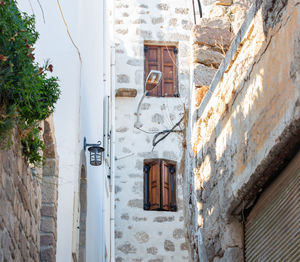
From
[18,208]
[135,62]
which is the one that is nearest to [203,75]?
[18,208]

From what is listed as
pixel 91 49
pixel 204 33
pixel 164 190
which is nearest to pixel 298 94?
pixel 204 33

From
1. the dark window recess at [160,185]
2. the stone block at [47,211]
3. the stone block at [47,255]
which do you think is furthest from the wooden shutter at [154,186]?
the stone block at [47,255]

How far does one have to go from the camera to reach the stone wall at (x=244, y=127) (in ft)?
15.4

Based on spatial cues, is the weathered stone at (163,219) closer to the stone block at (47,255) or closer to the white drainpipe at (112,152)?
the white drainpipe at (112,152)

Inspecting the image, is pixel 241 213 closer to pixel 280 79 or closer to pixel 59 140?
pixel 280 79

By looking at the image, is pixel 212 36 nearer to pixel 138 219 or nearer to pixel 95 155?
pixel 95 155

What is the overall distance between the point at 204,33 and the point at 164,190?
19.3ft

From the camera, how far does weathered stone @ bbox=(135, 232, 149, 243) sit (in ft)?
41.4

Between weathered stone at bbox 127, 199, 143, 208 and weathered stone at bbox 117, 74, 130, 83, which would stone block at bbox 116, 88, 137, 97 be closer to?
weathered stone at bbox 117, 74, 130, 83

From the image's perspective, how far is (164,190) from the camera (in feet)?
42.8

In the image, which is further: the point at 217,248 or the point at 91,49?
the point at 91,49

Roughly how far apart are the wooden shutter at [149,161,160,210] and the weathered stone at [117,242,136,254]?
32.1 inches

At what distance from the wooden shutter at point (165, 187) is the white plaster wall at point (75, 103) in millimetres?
1572

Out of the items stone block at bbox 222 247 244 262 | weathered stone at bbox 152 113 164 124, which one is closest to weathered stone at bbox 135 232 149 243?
weathered stone at bbox 152 113 164 124
